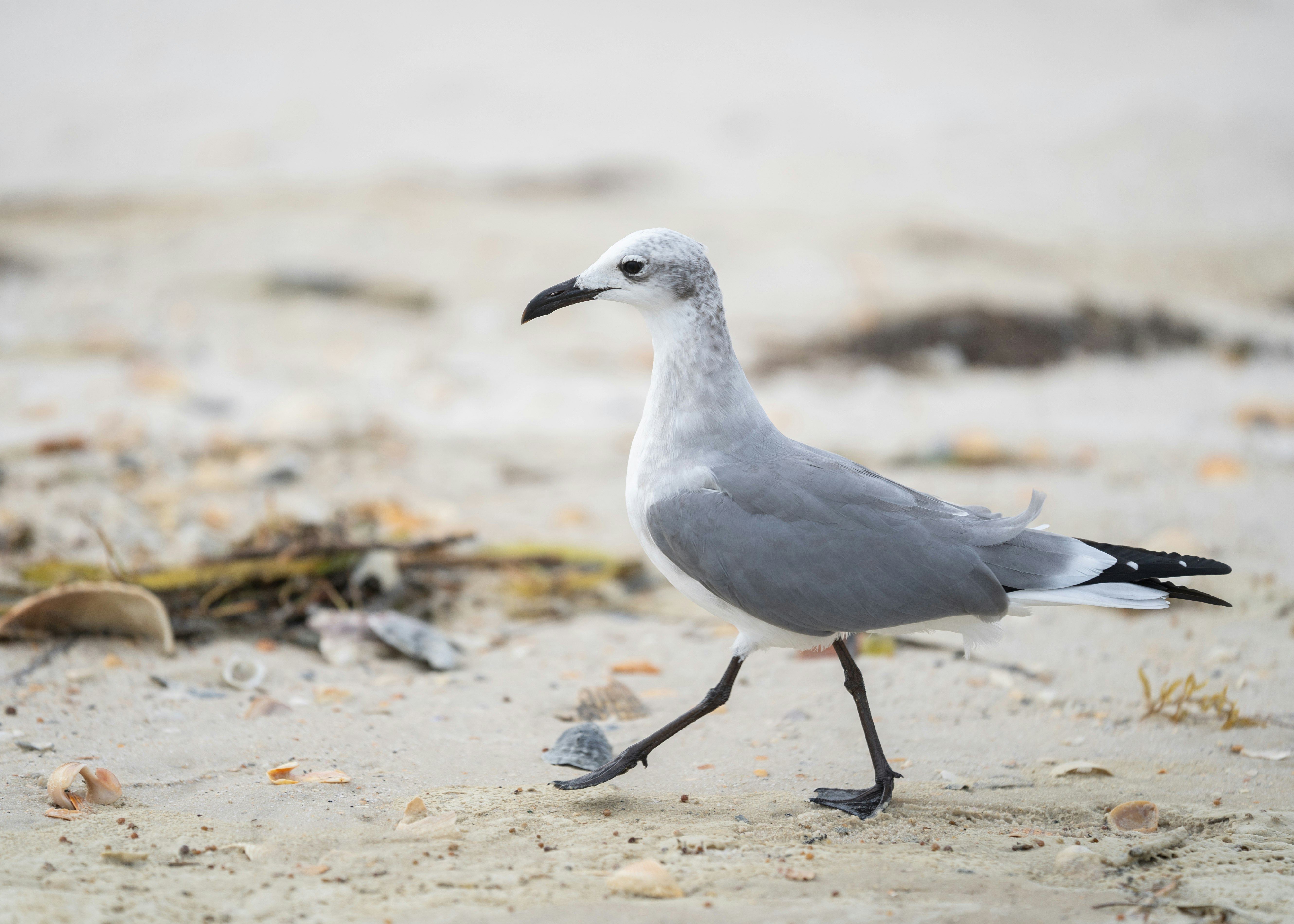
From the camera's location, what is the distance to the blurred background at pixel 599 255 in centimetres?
621

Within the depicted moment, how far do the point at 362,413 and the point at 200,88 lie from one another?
13.0 m

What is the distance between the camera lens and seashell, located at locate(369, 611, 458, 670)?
396 centimetres

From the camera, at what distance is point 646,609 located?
4.70m

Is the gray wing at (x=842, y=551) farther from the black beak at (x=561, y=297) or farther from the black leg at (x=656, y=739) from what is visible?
the black beak at (x=561, y=297)

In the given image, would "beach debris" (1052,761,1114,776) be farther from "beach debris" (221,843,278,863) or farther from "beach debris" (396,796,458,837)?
"beach debris" (221,843,278,863)

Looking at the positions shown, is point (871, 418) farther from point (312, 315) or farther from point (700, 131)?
point (700, 131)

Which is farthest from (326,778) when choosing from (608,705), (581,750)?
(608,705)

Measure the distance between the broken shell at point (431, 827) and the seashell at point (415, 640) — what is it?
1295 mm

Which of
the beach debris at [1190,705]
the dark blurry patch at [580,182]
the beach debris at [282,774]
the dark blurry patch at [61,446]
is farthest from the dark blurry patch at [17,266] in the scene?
the beach debris at [1190,705]

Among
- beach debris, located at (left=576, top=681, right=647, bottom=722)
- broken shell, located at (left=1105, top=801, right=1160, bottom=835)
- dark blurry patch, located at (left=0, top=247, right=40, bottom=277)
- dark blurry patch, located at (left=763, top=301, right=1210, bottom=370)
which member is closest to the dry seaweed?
dark blurry patch, located at (left=763, top=301, right=1210, bottom=370)

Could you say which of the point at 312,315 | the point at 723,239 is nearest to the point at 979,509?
the point at 312,315

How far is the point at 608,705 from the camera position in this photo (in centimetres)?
362

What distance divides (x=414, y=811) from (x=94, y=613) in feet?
5.62

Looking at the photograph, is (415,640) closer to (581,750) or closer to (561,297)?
(581,750)
